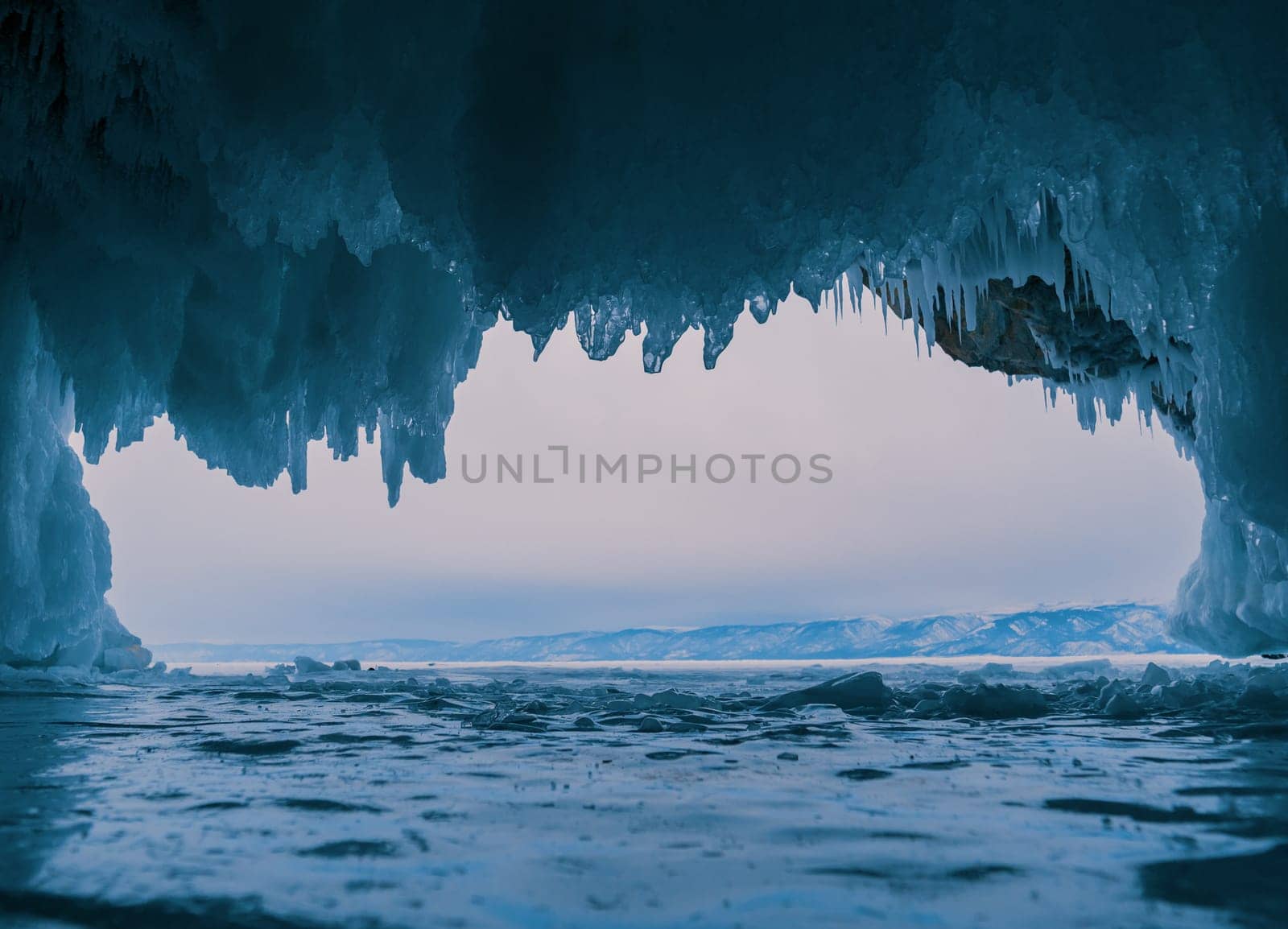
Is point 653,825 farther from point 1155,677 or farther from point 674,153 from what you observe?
point 1155,677

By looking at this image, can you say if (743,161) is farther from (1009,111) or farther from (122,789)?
(122,789)

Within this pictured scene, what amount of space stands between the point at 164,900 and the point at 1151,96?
554 centimetres

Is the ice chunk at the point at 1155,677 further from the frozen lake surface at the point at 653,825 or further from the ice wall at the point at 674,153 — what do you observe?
the frozen lake surface at the point at 653,825

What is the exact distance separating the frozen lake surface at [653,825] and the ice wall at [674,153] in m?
2.61

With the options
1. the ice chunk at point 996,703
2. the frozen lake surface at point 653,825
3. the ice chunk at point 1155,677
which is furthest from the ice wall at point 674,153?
the frozen lake surface at point 653,825

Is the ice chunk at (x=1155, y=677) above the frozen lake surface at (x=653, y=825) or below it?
below

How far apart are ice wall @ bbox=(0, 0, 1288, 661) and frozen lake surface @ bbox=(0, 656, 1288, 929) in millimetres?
2608

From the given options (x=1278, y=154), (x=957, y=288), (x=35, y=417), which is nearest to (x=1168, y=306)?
(x=1278, y=154)

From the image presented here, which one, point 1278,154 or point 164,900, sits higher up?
point 1278,154

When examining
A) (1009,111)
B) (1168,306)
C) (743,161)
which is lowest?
(1168,306)

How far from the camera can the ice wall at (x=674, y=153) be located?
484 cm

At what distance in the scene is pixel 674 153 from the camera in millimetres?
5078

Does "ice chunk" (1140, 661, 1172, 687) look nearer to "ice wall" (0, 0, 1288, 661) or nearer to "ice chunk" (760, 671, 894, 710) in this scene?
"ice wall" (0, 0, 1288, 661)

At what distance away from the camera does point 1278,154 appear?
5039mm
